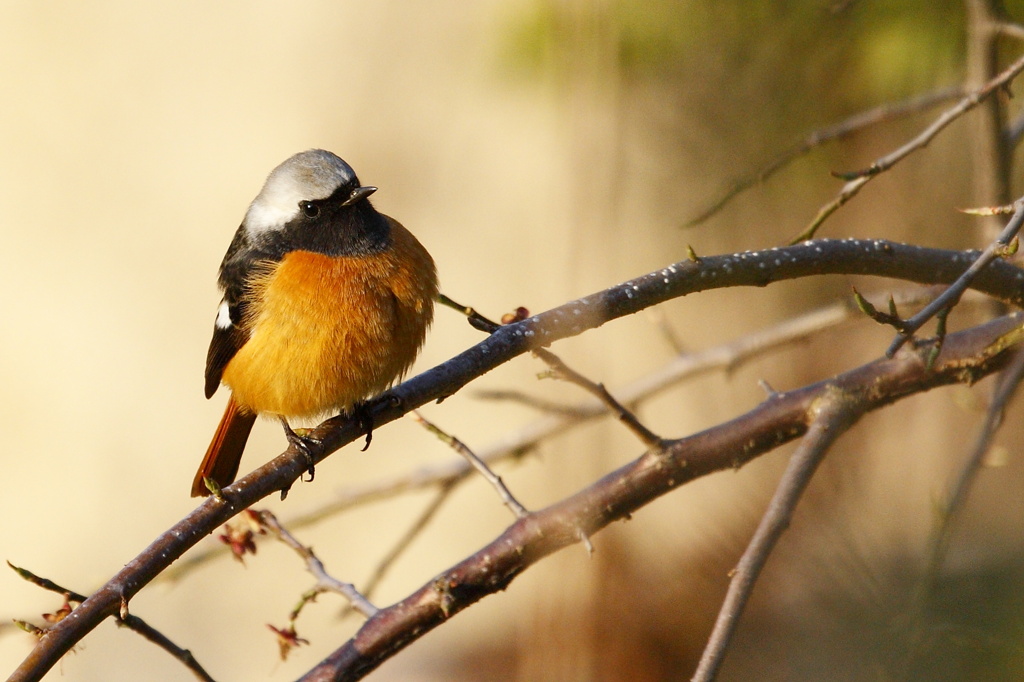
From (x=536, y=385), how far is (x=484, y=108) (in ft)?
6.98

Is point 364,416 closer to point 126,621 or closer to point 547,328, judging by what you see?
point 547,328

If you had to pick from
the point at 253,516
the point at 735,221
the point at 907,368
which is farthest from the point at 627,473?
the point at 735,221

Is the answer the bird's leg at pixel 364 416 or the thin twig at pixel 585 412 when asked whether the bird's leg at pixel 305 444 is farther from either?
the thin twig at pixel 585 412

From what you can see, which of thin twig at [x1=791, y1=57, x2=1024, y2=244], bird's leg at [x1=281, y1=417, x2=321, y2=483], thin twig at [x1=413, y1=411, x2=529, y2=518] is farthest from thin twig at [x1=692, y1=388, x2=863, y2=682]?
bird's leg at [x1=281, y1=417, x2=321, y2=483]

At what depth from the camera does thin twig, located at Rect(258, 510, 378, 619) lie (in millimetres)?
2760

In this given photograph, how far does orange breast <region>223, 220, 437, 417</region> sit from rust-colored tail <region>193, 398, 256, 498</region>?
0.20m

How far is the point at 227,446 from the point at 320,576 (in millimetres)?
1142

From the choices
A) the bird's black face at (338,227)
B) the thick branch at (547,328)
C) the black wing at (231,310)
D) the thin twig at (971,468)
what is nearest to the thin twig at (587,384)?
the thick branch at (547,328)

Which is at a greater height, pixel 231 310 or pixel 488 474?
pixel 231 310

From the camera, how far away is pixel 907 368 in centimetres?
294

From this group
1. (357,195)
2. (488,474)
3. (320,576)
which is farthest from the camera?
(357,195)

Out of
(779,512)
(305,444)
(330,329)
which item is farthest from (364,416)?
(779,512)

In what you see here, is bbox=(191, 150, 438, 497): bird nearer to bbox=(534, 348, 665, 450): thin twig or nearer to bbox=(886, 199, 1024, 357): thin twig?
bbox=(534, 348, 665, 450): thin twig

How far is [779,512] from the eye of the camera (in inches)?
95.9
